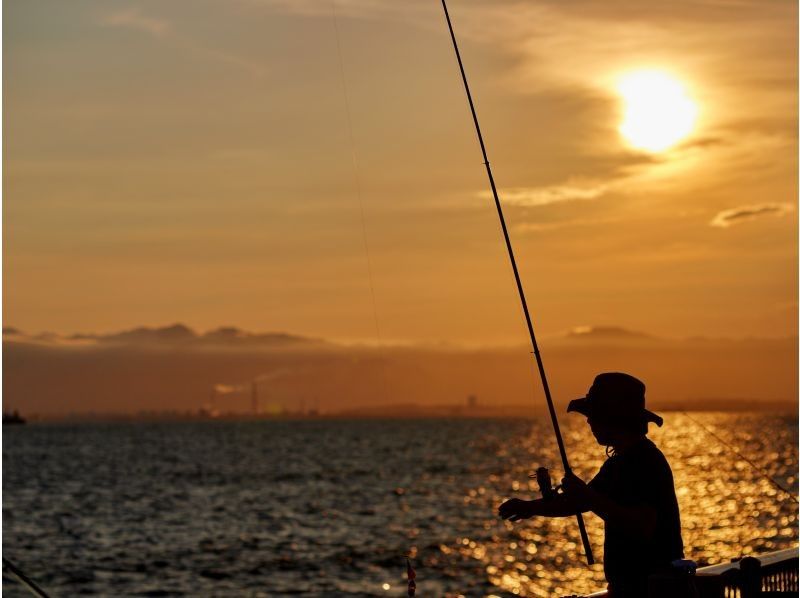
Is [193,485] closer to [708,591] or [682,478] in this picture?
[682,478]

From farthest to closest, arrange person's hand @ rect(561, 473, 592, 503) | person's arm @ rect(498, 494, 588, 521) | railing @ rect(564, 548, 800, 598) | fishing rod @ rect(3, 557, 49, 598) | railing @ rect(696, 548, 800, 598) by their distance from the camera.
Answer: railing @ rect(696, 548, 800, 598) < fishing rod @ rect(3, 557, 49, 598) < railing @ rect(564, 548, 800, 598) < person's arm @ rect(498, 494, 588, 521) < person's hand @ rect(561, 473, 592, 503)

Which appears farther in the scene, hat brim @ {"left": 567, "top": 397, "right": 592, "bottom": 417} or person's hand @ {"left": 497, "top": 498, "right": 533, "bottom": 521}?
hat brim @ {"left": 567, "top": 397, "right": 592, "bottom": 417}

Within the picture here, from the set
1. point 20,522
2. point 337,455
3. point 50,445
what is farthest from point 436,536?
point 50,445

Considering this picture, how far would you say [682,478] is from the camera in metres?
75.3

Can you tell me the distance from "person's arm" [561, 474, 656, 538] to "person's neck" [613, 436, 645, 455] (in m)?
0.28

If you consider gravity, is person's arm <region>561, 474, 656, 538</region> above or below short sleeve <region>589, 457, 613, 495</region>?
below

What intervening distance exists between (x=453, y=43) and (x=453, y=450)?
106776mm

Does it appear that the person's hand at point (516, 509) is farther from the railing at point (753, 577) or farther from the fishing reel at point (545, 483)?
the railing at point (753, 577)

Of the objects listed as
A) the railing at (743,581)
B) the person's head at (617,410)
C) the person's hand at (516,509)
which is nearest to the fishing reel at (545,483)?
the person's hand at (516,509)

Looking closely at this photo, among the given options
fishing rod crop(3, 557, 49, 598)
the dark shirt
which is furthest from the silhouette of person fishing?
fishing rod crop(3, 557, 49, 598)

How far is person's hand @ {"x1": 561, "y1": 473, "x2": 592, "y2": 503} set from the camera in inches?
223

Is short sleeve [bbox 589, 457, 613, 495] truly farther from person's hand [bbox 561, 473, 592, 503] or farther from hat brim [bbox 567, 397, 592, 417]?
hat brim [bbox 567, 397, 592, 417]

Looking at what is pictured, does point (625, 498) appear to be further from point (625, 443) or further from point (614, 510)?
point (625, 443)

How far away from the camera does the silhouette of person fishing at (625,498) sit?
5.71 meters
